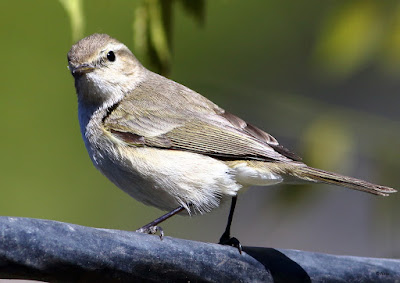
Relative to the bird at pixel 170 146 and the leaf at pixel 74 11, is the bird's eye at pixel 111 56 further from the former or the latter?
the leaf at pixel 74 11

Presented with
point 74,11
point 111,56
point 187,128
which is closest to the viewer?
point 74,11

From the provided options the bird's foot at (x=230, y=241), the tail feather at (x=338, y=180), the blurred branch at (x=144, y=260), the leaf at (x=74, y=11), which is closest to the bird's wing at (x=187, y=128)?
the tail feather at (x=338, y=180)

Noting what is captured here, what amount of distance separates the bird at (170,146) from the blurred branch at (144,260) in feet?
1.95

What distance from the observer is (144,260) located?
229 cm

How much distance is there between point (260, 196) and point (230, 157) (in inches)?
97.8

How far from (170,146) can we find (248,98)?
1.48 feet

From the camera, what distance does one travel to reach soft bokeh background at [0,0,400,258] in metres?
3.09

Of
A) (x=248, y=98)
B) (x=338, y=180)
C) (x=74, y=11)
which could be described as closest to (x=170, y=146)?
(x=248, y=98)

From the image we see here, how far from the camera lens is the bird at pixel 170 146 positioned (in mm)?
3430

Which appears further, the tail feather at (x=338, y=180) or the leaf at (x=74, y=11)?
Result: the tail feather at (x=338, y=180)

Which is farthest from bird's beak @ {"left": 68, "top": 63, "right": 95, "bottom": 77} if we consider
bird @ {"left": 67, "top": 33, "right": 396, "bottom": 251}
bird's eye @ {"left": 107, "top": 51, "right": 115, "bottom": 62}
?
bird's eye @ {"left": 107, "top": 51, "right": 115, "bottom": 62}

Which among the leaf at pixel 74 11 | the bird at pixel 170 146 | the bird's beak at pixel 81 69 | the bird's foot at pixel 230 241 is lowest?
the bird's foot at pixel 230 241

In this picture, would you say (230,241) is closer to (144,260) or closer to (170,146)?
(170,146)

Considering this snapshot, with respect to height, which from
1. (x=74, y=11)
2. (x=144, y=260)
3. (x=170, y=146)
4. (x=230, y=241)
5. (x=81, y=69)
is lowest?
(x=230, y=241)
